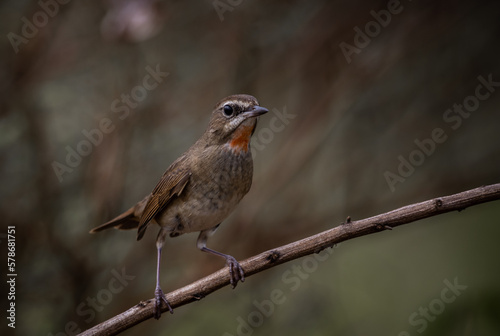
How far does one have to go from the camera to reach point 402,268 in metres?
4.57

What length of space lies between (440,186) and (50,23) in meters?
3.34

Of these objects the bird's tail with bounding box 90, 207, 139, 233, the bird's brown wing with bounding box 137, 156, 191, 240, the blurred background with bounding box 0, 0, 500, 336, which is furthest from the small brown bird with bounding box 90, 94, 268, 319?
the blurred background with bounding box 0, 0, 500, 336

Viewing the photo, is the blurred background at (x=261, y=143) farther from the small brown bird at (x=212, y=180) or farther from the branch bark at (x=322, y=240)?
the branch bark at (x=322, y=240)

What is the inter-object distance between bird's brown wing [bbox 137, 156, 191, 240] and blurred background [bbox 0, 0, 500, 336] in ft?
3.60

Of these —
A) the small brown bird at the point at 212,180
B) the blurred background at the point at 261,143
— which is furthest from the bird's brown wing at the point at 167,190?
the blurred background at the point at 261,143

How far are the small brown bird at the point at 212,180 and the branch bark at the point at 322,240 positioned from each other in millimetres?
76

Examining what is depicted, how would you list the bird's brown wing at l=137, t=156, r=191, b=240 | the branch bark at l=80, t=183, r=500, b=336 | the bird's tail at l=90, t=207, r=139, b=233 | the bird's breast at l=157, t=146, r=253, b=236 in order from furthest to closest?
the bird's tail at l=90, t=207, r=139, b=233, the bird's brown wing at l=137, t=156, r=191, b=240, the bird's breast at l=157, t=146, r=253, b=236, the branch bark at l=80, t=183, r=500, b=336

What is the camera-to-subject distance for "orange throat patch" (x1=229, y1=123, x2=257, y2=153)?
110 inches

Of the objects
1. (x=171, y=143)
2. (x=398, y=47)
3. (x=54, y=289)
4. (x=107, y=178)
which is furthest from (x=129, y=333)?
(x=398, y=47)

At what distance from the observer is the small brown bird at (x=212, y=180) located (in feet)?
9.10

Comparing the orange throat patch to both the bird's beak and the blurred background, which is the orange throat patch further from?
the blurred background

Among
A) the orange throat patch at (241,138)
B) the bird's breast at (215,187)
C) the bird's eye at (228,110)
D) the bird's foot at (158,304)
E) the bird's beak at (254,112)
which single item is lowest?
the bird's foot at (158,304)

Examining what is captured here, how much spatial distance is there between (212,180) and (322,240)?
0.80 meters

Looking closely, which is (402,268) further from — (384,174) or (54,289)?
(54,289)
